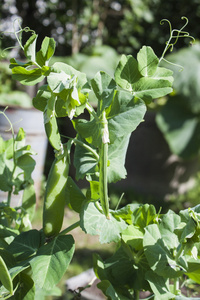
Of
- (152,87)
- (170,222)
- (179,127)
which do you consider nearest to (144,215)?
(170,222)

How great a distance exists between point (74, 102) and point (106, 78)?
0.15 ft

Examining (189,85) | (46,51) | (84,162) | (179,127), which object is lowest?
(179,127)

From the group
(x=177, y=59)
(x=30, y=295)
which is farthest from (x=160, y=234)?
(x=177, y=59)

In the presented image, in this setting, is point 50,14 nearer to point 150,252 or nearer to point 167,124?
point 167,124

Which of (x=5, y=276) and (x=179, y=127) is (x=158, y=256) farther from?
(x=179, y=127)

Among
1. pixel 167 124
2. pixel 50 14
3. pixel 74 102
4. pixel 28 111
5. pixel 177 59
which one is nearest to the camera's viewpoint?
pixel 74 102

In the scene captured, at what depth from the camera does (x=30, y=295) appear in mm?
329

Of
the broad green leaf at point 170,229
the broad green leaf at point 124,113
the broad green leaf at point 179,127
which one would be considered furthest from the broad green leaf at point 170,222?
the broad green leaf at point 179,127

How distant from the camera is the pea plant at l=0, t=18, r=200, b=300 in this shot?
0.95 ft

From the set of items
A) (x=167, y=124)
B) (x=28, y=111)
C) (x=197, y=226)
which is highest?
(x=197, y=226)

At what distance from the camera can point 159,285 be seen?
331 millimetres

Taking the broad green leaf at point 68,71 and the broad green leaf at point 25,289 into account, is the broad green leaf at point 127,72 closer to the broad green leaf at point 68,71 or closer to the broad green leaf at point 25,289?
the broad green leaf at point 68,71

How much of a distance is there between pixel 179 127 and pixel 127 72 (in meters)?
2.08

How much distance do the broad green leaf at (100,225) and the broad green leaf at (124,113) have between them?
71 mm
